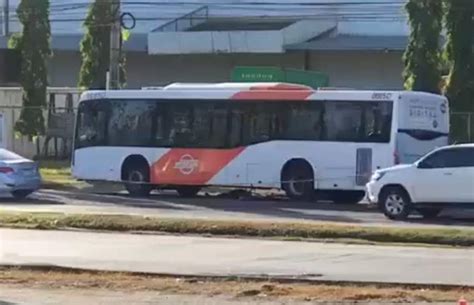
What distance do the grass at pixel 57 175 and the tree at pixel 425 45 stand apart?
1202cm

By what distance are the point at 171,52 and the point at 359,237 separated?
4000 cm

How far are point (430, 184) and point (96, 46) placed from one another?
95.5 feet

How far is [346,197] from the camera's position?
3481cm

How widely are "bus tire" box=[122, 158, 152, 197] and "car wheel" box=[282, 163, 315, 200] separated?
4342 mm

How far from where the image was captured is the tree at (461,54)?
141 feet

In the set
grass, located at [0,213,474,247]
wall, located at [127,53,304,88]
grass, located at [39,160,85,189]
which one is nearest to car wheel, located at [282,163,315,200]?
grass, located at [0,213,474,247]

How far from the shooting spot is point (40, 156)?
55406 millimetres

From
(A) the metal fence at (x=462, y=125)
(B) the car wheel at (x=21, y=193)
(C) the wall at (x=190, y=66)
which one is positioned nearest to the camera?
(B) the car wheel at (x=21, y=193)

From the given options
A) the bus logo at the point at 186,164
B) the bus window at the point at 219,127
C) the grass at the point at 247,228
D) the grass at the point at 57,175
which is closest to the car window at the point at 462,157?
the grass at the point at 247,228

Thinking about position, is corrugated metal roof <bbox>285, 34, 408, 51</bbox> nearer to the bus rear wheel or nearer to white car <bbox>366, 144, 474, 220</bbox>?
the bus rear wheel

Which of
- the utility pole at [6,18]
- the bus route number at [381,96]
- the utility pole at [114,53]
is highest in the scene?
the utility pole at [6,18]

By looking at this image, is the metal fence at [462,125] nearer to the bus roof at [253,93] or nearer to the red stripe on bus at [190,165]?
the bus roof at [253,93]

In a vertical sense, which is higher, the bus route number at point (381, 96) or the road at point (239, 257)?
the bus route number at point (381, 96)

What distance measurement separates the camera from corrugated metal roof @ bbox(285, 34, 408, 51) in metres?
59.8
